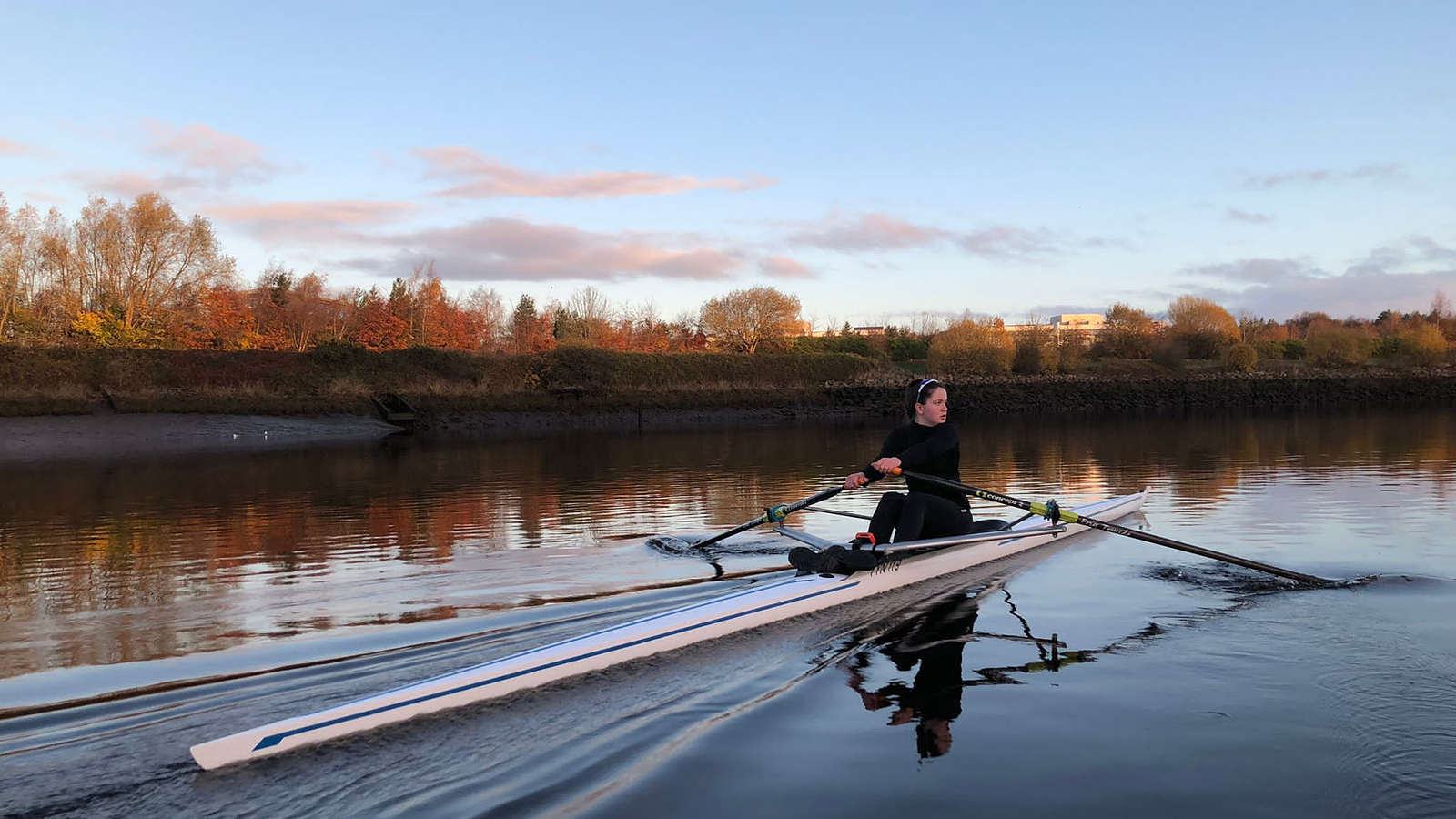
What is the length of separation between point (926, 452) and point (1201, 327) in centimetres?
5258

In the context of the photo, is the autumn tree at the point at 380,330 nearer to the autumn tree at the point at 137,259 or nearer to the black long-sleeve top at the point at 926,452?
the autumn tree at the point at 137,259

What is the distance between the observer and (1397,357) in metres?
50.4

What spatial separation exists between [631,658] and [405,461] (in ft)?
58.7

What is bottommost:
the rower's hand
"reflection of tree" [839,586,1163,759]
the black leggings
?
"reflection of tree" [839,586,1163,759]

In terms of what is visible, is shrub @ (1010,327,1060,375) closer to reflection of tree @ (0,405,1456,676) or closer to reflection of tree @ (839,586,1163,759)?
reflection of tree @ (0,405,1456,676)

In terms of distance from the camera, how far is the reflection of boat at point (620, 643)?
13.5 feet

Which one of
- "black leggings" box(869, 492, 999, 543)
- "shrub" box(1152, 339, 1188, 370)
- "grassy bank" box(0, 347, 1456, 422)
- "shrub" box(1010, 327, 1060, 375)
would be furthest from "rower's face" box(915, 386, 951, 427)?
"shrub" box(1152, 339, 1188, 370)

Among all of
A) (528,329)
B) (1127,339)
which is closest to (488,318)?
(528,329)

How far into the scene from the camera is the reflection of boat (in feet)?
13.5

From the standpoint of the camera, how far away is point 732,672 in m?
5.49

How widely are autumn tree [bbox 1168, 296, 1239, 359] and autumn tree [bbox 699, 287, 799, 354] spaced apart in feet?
68.7

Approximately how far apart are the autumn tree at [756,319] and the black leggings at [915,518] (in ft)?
153

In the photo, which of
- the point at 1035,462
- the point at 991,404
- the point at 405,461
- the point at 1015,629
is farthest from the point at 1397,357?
the point at 1015,629

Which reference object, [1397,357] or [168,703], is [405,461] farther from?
[1397,357]
